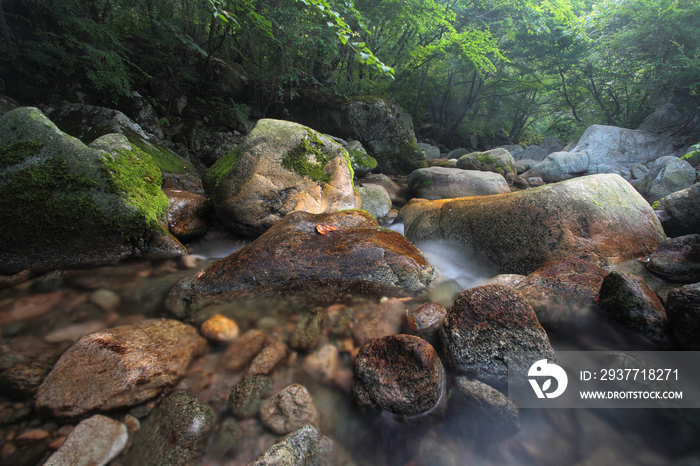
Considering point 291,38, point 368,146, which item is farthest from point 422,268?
point 368,146

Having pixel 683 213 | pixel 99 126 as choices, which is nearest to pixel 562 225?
pixel 683 213

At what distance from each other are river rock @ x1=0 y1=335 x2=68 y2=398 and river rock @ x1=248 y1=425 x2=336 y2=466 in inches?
65.8

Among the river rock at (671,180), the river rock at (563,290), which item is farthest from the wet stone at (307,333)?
the river rock at (671,180)

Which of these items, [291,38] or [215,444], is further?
[291,38]

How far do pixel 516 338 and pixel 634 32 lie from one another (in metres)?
19.5

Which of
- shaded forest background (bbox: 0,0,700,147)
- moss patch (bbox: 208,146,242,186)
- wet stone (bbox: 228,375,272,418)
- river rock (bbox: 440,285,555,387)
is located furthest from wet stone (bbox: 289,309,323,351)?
moss patch (bbox: 208,146,242,186)

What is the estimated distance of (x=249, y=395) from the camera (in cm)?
202


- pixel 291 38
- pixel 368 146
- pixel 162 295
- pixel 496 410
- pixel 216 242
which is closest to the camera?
pixel 496 410

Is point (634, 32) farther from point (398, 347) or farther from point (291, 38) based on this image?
point (398, 347)

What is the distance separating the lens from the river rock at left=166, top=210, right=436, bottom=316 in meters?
3.17

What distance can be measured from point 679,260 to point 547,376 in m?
3.22

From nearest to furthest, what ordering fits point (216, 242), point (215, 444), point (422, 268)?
point (215, 444) < point (422, 268) < point (216, 242)

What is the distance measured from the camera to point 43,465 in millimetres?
1497

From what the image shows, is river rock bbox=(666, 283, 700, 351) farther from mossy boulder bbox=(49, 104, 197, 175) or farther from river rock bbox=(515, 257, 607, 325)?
mossy boulder bbox=(49, 104, 197, 175)
